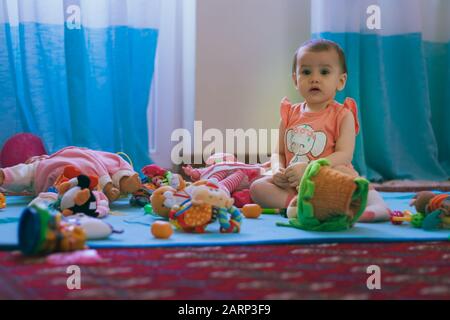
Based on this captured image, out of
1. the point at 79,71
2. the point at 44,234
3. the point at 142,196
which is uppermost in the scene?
the point at 79,71

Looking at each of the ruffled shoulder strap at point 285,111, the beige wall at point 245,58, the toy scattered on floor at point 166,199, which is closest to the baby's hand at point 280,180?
the ruffled shoulder strap at point 285,111

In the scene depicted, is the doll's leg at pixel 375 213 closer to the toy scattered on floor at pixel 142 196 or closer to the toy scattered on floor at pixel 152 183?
the toy scattered on floor at pixel 152 183

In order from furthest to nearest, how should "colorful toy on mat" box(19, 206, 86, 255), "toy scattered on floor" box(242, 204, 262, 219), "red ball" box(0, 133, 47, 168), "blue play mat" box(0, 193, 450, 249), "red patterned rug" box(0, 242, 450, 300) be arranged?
"red ball" box(0, 133, 47, 168)
"toy scattered on floor" box(242, 204, 262, 219)
"blue play mat" box(0, 193, 450, 249)
"colorful toy on mat" box(19, 206, 86, 255)
"red patterned rug" box(0, 242, 450, 300)

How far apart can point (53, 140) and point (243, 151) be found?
2.44 feet

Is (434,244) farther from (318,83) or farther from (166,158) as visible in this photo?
(166,158)

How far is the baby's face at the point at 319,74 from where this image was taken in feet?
5.92

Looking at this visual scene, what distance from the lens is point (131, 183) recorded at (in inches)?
71.6

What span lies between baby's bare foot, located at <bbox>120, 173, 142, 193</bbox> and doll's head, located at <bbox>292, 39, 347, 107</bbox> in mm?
542

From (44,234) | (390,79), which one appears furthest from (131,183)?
(390,79)

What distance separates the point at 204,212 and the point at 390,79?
1.54 meters

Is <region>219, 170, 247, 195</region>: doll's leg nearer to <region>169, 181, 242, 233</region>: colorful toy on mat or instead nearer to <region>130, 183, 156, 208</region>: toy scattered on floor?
<region>130, 183, 156, 208</region>: toy scattered on floor

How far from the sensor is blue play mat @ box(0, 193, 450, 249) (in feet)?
3.95

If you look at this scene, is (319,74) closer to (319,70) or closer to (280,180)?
(319,70)

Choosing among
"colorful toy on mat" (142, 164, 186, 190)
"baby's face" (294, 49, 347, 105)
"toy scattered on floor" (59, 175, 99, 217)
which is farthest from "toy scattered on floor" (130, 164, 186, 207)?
"baby's face" (294, 49, 347, 105)
